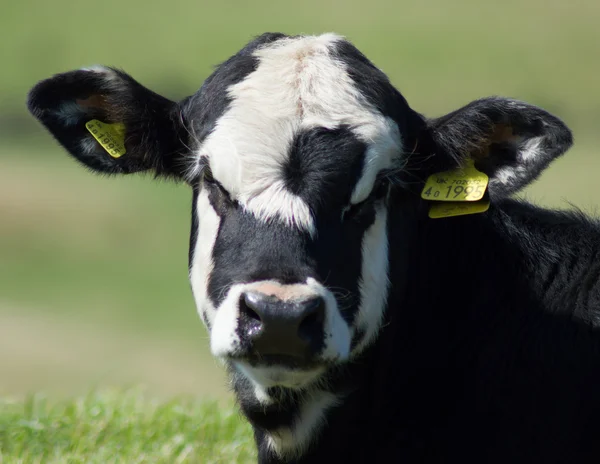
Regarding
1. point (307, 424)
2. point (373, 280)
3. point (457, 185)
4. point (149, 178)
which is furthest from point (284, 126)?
point (149, 178)

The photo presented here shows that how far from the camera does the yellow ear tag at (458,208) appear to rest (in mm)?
5562

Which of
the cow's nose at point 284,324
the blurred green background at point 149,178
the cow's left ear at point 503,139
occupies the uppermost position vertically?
the cow's left ear at point 503,139

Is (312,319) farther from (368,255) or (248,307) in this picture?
(368,255)

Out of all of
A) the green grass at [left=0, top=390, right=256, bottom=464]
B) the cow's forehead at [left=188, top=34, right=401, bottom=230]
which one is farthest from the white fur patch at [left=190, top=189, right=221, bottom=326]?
the green grass at [left=0, top=390, right=256, bottom=464]

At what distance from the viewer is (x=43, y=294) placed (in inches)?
832

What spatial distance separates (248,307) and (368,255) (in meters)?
0.84

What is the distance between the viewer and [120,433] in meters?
6.98

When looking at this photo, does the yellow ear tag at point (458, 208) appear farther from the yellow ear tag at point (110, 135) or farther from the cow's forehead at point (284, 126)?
the yellow ear tag at point (110, 135)

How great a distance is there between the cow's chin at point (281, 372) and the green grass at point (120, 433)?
1767 mm

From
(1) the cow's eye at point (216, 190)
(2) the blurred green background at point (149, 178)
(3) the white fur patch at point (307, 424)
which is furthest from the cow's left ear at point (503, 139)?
(2) the blurred green background at point (149, 178)

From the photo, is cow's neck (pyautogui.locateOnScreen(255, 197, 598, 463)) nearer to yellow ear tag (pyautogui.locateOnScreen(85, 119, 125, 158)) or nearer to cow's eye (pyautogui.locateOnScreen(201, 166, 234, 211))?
cow's eye (pyautogui.locateOnScreen(201, 166, 234, 211))

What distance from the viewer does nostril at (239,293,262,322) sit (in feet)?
15.2

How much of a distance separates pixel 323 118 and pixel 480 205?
93 centimetres

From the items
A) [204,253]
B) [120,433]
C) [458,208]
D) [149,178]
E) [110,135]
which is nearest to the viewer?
[204,253]
